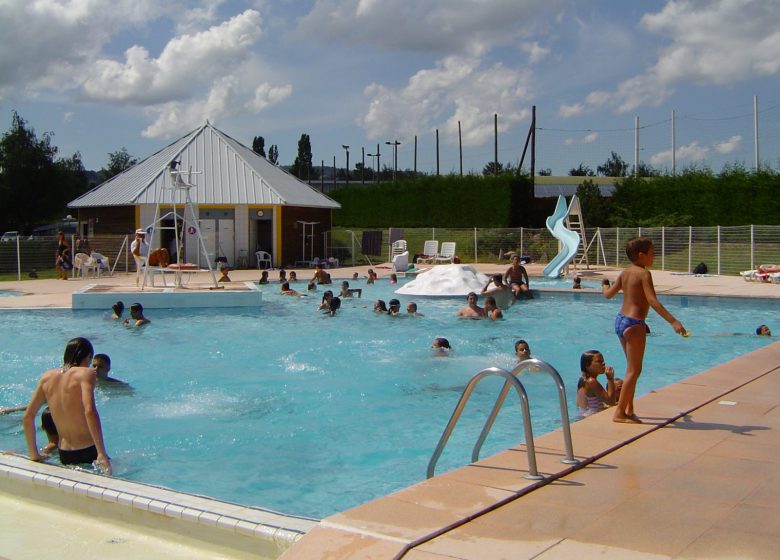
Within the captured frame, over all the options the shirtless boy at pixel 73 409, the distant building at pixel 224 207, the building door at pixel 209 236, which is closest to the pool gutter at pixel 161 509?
the shirtless boy at pixel 73 409

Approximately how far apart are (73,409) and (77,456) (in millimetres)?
388

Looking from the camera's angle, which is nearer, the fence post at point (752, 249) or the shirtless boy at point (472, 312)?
the shirtless boy at point (472, 312)

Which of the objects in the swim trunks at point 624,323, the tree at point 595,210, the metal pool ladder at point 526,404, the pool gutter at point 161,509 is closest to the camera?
the pool gutter at point 161,509

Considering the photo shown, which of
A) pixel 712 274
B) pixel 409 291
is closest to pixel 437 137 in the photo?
pixel 712 274

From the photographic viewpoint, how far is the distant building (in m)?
30.3

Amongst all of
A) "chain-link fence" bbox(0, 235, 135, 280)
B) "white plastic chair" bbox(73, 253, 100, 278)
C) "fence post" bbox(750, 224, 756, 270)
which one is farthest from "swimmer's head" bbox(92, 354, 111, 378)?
"fence post" bbox(750, 224, 756, 270)

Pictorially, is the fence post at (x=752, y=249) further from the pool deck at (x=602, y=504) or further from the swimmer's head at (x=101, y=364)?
the swimmer's head at (x=101, y=364)

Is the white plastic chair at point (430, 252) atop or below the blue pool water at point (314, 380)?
atop

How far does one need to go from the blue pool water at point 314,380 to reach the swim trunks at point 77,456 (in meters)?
1.00

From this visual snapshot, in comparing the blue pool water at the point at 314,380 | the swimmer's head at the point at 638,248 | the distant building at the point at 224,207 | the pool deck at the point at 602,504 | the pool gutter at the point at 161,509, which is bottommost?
the blue pool water at the point at 314,380

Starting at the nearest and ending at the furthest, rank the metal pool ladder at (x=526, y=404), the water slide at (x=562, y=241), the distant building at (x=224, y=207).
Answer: the metal pool ladder at (x=526, y=404)
the water slide at (x=562, y=241)
the distant building at (x=224, y=207)

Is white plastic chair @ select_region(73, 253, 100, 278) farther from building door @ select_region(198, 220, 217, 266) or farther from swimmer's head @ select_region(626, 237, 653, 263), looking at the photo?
swimmer's head @ select_region(626, 237, 653, 263)

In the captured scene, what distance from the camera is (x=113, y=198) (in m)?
31.5

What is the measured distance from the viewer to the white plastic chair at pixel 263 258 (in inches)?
1188
